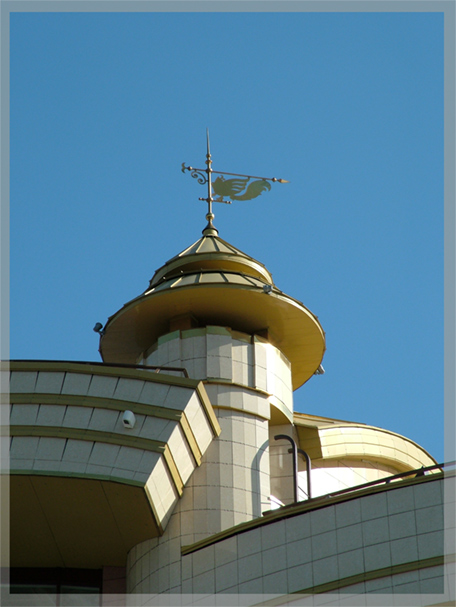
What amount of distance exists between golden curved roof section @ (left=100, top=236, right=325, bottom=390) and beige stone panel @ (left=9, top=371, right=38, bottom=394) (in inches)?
235

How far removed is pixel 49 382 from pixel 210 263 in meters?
9.13

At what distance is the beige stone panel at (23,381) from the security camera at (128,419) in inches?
103

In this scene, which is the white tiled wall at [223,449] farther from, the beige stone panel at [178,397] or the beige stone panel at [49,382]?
the beige stone panel at [49,382]

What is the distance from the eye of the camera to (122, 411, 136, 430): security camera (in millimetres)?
26422

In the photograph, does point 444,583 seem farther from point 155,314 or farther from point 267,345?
point 155,314

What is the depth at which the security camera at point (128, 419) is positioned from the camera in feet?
86.7

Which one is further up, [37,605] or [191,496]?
[191,496]

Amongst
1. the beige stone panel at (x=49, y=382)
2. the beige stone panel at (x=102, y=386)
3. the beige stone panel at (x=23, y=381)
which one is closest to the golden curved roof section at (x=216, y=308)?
the beige stone panel at (x=102, y=386)

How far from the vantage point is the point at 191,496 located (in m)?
28.6

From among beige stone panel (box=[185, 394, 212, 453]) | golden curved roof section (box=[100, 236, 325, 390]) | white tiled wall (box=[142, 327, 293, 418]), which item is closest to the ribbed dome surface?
golden curved roof section (box=[100, 236, 325, 390])

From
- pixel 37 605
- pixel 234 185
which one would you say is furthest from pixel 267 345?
pixel 37 605

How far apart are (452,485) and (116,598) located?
1020cm

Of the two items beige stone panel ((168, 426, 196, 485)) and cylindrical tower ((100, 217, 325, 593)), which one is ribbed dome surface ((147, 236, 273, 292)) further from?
beige stone panel ((168, 426, 196, 485))

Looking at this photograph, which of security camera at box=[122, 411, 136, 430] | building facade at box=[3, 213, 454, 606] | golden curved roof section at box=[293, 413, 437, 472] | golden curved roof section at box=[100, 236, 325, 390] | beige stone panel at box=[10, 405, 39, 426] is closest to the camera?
building facade at box=[3, 213, 454, 606]
